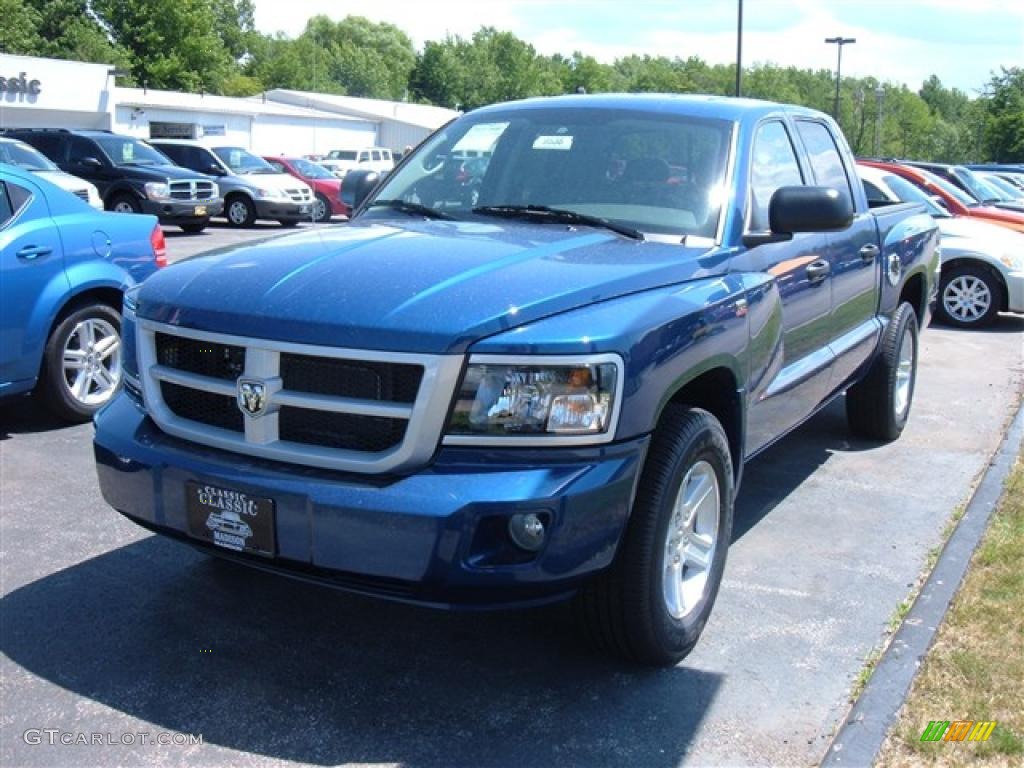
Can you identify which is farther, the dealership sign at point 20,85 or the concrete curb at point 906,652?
the dealership sign at point 20,85

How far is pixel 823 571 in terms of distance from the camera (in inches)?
179

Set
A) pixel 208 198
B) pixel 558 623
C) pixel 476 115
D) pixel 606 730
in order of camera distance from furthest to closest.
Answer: pixel 208 198, pixel 476 115, pixel 558 623, pixel 606 730

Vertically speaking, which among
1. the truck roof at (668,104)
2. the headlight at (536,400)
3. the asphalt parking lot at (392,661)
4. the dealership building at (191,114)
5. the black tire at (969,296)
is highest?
the dealership building at (191,114)

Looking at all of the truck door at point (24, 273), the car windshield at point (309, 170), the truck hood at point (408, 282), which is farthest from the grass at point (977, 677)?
the car windshield at point (309, 170)

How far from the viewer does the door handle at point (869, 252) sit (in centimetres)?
559

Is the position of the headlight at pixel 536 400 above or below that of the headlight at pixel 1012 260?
above

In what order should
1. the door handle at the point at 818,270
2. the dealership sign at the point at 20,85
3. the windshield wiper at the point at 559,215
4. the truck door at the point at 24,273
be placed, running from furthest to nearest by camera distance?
the dealership sign at the point at 20,85, the truck door at the point at 24,273, the door handle at the point at 818,270, the windshield wiper at the point at 559,215

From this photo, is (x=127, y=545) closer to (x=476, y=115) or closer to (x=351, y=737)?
(x=351, y=737)

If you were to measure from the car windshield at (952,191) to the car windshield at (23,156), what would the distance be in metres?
12.1

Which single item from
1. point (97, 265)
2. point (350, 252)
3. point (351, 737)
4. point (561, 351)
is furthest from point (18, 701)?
point (97, 265)

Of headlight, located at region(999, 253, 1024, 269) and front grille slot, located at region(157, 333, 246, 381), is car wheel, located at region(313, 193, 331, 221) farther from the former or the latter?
front grille slot, located at region(157, 333, 246, 381)

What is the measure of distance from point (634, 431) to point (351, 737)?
1190 millimetres

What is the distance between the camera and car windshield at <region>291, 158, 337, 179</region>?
25.8 meters

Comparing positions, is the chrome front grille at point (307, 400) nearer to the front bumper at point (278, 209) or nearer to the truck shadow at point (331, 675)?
the truck shadow at point (331, 675)
